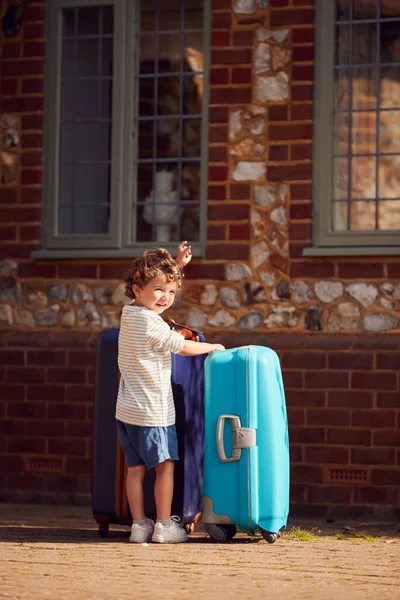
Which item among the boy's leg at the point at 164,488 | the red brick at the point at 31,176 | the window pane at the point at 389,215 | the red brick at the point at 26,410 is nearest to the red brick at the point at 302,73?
the window pane at the point at 389,215

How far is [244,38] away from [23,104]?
5.83ft

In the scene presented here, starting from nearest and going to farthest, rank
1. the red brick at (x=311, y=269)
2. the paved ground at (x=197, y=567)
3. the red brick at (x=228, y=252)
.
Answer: the paved ground at (x=197, y=567)
the red brick at (x=311, y=269)
the red brick at (x=228, y=252)

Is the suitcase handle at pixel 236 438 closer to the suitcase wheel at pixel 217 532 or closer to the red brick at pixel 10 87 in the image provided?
the suitcase wheel at pixel 217 532

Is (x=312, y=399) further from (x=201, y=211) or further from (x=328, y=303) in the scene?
(x=201, y=211)

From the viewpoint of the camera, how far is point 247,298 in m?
8.95

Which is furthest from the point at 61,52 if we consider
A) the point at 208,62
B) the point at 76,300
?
the point at 76,300

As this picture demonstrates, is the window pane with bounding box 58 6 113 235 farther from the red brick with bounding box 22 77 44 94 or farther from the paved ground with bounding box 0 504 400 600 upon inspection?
the paved ground with bounding box 0 504 400 600

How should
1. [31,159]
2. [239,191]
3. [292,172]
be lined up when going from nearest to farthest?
[292,172] < [239,191] < [31,159]

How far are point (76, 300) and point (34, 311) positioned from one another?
346 millimetres

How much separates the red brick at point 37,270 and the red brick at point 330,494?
2.49 meters

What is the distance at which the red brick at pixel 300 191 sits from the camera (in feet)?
29.2

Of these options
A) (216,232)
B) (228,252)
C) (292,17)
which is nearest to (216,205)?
(216,232)

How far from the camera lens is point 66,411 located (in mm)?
9336

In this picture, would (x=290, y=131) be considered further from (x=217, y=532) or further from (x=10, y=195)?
(x=217, y=532)
